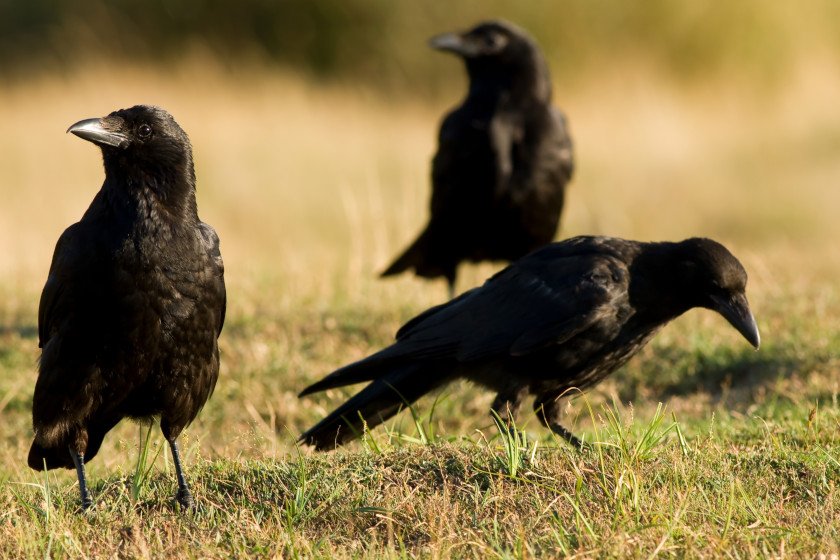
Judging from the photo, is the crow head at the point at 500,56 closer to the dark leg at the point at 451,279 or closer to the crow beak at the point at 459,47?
the crow beak at the point at 459,47

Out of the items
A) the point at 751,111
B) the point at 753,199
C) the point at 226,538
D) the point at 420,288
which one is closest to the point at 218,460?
the point at 226,538

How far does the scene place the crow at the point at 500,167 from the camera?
7543mm

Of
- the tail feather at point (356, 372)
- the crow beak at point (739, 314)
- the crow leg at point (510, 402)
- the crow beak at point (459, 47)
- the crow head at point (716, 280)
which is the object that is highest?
the crow beak at point (459, 47)

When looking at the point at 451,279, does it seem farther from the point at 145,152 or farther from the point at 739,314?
the point at 145,152

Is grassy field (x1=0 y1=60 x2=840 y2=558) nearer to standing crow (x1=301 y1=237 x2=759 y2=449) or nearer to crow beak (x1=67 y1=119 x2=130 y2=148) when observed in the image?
standing crow (x1=301 y1=237 x2=759 y2=449)

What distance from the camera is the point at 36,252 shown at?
37.9 ft

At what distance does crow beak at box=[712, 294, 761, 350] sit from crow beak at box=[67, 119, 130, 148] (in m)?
2.34

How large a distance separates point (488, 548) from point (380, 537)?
0.43 metres

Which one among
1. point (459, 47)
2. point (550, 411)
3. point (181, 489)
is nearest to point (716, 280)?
point (550, 411)

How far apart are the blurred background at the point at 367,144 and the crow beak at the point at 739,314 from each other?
41.7 inches

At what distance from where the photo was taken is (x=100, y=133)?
423cm

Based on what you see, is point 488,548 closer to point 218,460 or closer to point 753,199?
point 218,460

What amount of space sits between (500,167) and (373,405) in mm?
2881

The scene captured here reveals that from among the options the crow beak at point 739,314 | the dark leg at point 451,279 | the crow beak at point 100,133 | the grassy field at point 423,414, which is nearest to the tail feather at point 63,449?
the grassy field at point 423,414
